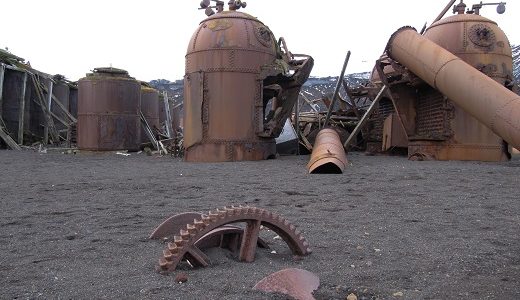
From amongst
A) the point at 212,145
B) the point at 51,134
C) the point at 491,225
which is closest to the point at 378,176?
the point at 491,225

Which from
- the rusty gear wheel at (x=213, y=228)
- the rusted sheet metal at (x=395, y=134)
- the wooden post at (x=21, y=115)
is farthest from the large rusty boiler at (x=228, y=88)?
the wooden post at (x=21, y=115)

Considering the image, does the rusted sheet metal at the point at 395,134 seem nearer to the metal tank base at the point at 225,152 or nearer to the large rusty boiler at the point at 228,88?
the large rusty boiler at the point at 228,88

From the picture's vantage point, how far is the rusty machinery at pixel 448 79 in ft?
27.7

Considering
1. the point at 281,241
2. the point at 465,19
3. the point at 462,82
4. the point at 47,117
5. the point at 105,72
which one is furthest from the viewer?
the point at 47,117

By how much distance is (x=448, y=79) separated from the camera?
8195 mm

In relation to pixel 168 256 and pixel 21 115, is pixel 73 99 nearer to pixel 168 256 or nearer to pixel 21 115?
pixel 21 115

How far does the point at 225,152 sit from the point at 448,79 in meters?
4.46

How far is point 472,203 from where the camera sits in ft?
15.5

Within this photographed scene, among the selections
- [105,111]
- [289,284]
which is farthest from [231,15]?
[289,284]

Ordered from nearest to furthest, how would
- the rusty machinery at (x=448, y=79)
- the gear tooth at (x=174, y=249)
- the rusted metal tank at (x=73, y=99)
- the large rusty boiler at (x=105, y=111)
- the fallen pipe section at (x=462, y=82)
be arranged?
the gear tooth at (x=174, y=249), the fallen pipe section at (x=462, y=82), the rusty machinery at (x=448, y=79), the large rusty boiler at (x=105, y=111), the rusted metal tank at (x=73, y=99)

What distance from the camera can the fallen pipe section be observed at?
6969 mm

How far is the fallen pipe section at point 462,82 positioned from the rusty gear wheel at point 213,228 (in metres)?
5.40

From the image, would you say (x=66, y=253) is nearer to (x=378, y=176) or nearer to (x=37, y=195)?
(x=37, y=195)

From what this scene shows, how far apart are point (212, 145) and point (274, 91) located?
7.60ft
